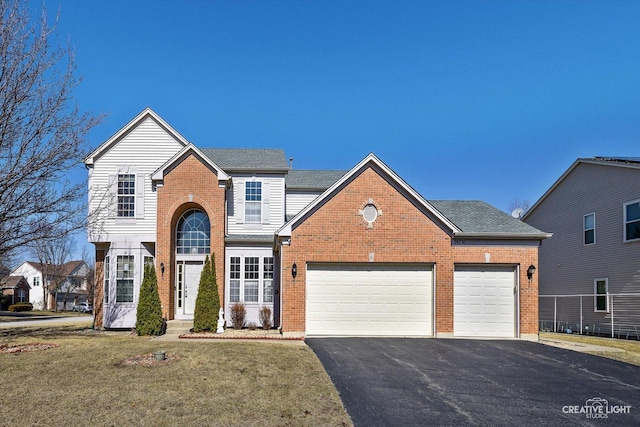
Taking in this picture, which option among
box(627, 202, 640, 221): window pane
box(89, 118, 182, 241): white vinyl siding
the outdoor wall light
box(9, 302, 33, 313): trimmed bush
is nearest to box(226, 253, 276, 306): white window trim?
box(89, 118, 182, 241): white vinyl siding

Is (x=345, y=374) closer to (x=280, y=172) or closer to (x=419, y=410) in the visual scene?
(x=419, y=410)

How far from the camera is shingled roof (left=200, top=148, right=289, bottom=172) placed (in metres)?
20.0

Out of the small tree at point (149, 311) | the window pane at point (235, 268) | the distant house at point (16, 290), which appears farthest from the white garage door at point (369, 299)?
the distant house at point (16, 290)

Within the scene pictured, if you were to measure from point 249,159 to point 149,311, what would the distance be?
8.21m

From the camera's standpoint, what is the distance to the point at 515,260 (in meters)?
16.4

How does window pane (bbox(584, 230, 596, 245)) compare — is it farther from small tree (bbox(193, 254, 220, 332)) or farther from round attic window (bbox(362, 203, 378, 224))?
small tree (bbox(193, 254, 220, 332))

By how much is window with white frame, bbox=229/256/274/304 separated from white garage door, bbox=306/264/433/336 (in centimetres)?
345

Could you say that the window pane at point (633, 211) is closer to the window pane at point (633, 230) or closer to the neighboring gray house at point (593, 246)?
the neighboring gray house at point (593, 246)

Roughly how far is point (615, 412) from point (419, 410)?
11.2 feet

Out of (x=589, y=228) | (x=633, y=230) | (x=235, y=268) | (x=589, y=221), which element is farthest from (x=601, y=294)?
(x=235, y=268)

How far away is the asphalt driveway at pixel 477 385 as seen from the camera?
743 cm

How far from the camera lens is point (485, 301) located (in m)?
16.4

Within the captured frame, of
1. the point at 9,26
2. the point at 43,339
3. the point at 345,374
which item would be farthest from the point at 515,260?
the point at 9,26

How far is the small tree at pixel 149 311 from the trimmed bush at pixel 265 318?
156 inches
